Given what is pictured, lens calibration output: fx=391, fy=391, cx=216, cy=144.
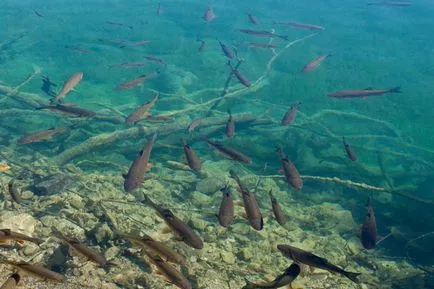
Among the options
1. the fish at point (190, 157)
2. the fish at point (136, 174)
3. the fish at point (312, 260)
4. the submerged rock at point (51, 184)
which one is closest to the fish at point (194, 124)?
the fish at point (190, 157)

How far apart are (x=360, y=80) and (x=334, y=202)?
6296 millimetres

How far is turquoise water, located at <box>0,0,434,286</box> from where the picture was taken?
26.5 ft

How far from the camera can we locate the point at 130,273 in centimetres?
395

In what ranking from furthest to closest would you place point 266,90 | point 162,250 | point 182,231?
point 266,90 → point 182,231 → point 162,250

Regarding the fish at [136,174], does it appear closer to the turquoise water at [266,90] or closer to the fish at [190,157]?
the fish at [190,157]

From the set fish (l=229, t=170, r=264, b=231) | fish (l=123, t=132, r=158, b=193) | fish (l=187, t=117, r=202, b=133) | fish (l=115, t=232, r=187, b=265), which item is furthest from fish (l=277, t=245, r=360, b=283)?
fish (l=187, t=117, r=202, b=133)

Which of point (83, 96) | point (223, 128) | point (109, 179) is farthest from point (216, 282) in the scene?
point (83, 96)

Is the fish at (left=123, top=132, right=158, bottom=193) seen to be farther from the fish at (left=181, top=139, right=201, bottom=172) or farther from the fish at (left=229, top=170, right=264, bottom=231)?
the fish at (left=229, top=170, right=264, bottom=231)

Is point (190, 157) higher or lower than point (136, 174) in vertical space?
lower

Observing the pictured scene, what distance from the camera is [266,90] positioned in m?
11.9

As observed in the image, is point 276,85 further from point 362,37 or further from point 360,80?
point 362,37

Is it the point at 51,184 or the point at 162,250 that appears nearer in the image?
the point at 162,250

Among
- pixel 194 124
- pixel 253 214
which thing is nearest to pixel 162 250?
pixel 253 214

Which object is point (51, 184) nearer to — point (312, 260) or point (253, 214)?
point (253, 214)
